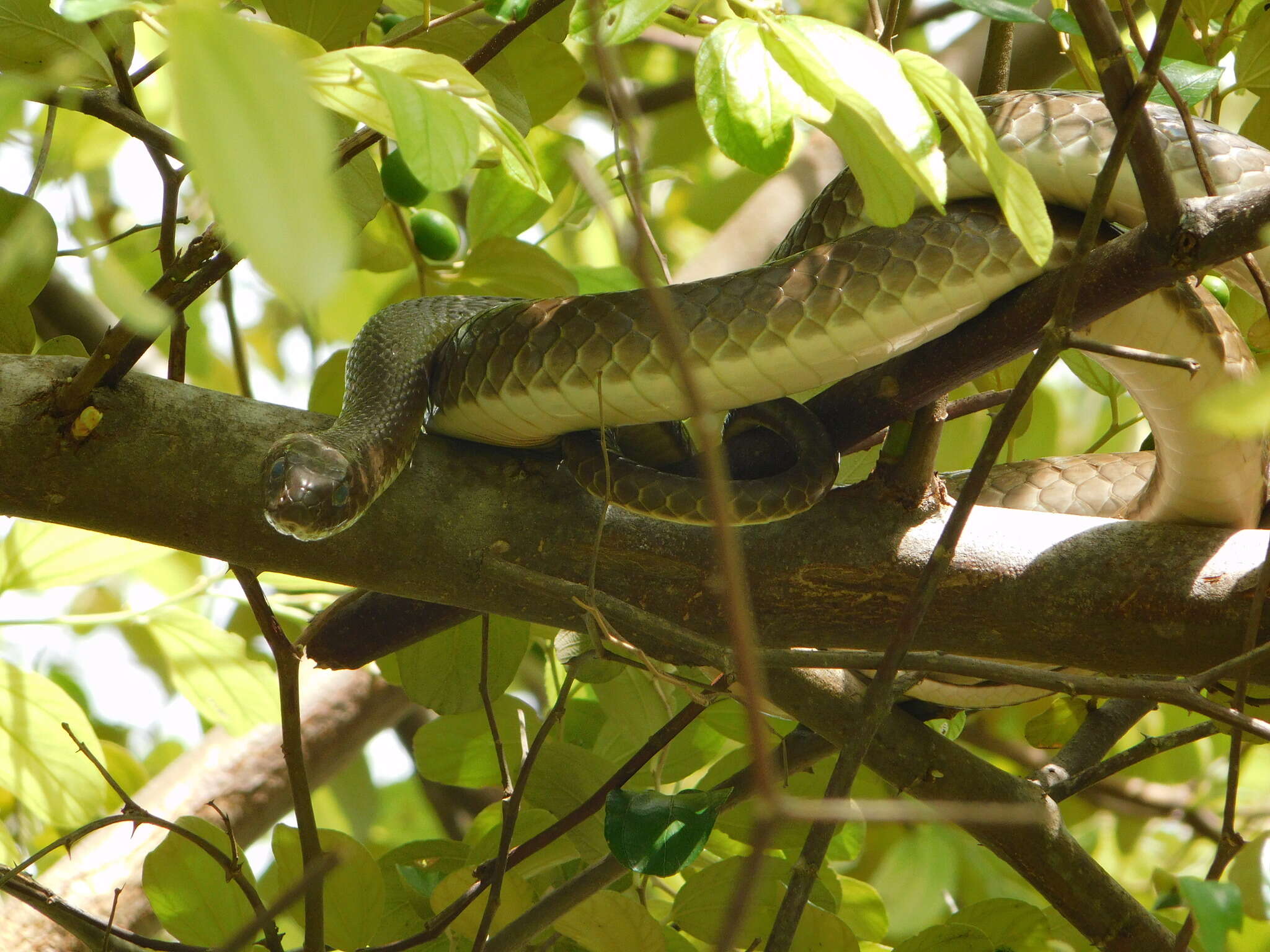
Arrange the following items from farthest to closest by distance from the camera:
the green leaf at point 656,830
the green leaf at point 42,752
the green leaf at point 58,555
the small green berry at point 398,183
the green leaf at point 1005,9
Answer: the small green berry at point 398,183 < the green leaf at point 58,555 < the green leaf at point 42,752 < the green leaf at point 656,830 < the green leaf at point 1005,9

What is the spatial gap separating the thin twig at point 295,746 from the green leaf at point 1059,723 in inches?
81.2

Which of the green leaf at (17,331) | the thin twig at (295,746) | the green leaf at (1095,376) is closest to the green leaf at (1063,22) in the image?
the green leaf at (1095,376)

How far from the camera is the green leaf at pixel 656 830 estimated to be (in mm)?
2164

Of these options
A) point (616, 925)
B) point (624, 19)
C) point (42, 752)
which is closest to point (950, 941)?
point (616, 925)

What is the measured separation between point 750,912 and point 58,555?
198 centimetres

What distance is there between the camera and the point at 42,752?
8.90ft

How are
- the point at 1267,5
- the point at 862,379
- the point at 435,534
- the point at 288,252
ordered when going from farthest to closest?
the point at 1267,5
the point at 862,379
the point at 435,534
the point at 288,252

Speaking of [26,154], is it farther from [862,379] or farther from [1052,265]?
[1052,265]

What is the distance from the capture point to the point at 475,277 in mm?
3395

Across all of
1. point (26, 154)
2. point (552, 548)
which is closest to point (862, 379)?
point (552, 548)

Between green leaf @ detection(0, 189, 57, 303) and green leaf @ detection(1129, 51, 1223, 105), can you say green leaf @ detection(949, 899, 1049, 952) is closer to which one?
green leaf @ detection(1129, 51, 1223, 105)

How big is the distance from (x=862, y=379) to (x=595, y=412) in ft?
2.04

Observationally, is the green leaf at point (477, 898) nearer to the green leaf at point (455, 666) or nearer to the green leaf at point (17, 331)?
the green leaf at point (455, 666)

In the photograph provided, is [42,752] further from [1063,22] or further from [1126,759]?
[1063,22]
